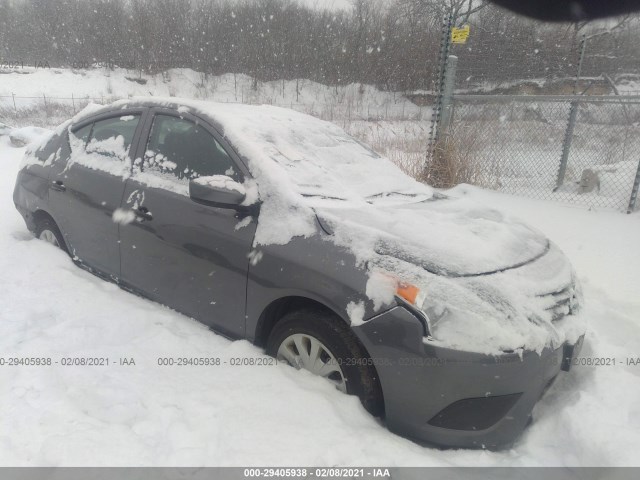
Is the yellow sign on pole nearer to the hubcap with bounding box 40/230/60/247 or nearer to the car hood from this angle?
the car hood

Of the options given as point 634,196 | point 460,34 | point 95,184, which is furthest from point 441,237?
point 460,34

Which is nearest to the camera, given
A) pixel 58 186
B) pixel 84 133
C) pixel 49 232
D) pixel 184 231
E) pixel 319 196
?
pixel 319 196

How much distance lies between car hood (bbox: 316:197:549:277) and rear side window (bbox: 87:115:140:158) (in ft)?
5.78

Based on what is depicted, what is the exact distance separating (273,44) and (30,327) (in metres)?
30.8

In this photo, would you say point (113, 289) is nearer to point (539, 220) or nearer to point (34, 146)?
point (34, 146)

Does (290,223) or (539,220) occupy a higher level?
(290,223)

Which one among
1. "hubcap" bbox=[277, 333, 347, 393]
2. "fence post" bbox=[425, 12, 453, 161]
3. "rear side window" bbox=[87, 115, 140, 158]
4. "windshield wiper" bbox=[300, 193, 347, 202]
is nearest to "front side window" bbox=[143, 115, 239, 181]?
"rear side window" bbox=[87, 115, 140, 158]

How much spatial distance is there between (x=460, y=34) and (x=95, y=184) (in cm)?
588

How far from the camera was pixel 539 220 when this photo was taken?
5.39 m

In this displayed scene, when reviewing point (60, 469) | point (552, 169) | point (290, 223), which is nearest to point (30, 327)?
point (60, 469)

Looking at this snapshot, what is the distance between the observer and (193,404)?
216 cm

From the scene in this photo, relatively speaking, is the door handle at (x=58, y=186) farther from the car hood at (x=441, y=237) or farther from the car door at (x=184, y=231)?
the car hood at (x=441, y=237)

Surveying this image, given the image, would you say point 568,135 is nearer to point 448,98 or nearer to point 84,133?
point 448,98

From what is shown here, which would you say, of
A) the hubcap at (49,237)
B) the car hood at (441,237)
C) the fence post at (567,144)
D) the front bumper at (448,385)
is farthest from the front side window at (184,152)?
the fence post at (567,144)
